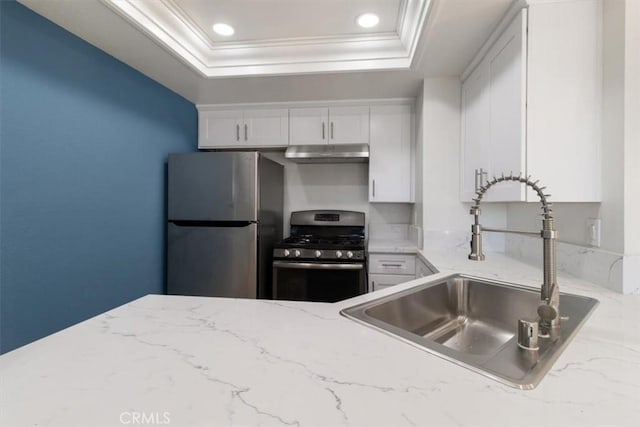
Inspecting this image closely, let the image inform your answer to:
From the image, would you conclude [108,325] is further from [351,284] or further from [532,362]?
[351,284]

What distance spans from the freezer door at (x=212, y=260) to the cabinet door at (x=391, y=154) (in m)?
1.19

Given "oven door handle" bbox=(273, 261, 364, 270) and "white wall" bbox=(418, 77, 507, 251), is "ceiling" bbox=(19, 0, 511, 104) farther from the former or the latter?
"oven door handle" bbox=(273, 261, 364, 270)

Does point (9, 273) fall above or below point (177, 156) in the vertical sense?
below

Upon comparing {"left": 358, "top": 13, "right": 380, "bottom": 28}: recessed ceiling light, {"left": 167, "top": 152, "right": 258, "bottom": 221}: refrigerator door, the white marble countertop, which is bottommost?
the white marble countertop

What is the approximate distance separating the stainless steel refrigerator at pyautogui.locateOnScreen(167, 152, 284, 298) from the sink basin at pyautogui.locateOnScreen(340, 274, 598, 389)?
4.81 feet

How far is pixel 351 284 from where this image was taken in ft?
7.66

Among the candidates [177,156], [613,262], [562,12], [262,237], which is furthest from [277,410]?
[177,156]

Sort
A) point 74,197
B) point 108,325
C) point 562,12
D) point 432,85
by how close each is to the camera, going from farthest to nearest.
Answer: point 432,85, point 74,197, point 562,12, point 108,325

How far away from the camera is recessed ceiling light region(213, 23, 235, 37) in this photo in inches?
76.5

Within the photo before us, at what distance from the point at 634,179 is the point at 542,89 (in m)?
0.50

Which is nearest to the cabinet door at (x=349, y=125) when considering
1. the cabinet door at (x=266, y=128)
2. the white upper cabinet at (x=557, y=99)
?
the cabinet door at (x=266, y=128)

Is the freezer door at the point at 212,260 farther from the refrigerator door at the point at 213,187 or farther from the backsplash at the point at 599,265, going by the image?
the backsplash at the point at 599,265

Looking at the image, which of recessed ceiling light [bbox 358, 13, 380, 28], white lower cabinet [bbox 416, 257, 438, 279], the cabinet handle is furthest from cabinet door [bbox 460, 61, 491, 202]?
recessed ceiling light [bbox 358, 13, 380, 28]

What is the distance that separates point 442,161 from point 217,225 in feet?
5.90
